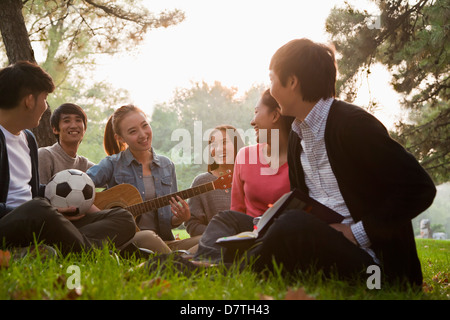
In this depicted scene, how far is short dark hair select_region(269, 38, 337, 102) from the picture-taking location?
2807 mm

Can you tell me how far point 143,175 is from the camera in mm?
4832

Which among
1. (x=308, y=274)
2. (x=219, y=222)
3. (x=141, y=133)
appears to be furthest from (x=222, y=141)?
(x=308, y=274)

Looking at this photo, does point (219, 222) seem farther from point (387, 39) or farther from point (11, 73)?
point (387, 39)

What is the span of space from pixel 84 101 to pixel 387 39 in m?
19.8

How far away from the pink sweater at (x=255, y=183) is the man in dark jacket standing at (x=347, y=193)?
31.3 inches

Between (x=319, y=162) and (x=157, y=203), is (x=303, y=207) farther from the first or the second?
(x=157, y=203)

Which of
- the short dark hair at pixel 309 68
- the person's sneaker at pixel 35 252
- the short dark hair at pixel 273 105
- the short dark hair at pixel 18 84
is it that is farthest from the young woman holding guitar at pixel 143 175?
the short dark hair at pixel 309 68

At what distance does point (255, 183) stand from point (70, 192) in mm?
1541

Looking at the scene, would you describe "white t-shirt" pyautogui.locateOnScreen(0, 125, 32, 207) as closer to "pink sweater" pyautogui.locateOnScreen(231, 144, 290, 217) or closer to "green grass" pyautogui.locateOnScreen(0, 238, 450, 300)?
"green grass" pyautogui.locateOnScreen(0, 238, 450, 300)

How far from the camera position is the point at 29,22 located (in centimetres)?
1441

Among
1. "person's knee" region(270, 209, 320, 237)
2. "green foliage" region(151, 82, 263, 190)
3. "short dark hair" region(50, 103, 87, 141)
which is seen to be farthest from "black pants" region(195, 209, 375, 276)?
"green foliage" region(151, 82, 263, 190)

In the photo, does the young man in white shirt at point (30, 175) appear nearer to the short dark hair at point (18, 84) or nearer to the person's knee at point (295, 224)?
the short dark hair at point (18, 84)
